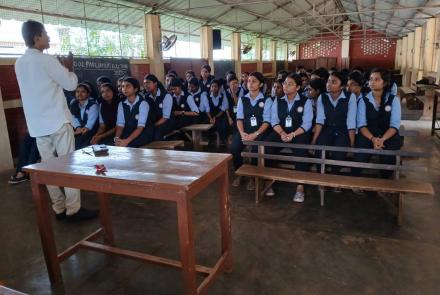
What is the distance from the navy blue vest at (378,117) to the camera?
3395mm

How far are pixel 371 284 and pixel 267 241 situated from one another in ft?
2.62

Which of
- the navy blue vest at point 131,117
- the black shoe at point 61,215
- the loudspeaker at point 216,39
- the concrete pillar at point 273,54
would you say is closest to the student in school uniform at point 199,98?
the navy blue vest at point 131,117

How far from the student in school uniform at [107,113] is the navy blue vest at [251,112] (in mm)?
1797

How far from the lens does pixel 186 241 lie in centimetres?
169

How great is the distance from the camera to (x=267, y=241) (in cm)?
262

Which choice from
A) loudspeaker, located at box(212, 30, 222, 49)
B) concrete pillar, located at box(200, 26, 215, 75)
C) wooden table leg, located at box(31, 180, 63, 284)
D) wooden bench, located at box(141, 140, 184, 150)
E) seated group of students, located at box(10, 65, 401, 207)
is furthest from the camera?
loudspeaker, located at box(212, 30, 222, 49)

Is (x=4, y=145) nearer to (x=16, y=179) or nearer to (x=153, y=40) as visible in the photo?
(x=16, y=179)

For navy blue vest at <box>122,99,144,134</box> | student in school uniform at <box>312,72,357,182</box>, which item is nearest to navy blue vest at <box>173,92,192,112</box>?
navy blue vest at <box>122,99,144,134</box>

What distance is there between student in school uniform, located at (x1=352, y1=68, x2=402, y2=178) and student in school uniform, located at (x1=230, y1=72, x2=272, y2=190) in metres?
0.98

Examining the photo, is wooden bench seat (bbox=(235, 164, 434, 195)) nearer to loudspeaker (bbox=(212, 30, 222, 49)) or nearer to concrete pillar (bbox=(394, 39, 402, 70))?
loudspeaker (bbox=(212, 30, 222, 49))

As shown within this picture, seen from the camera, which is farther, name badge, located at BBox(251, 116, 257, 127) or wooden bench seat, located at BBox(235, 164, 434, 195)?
name badge, located at BBox(251, 116, 257, 127)

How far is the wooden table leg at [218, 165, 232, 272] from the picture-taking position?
211cm

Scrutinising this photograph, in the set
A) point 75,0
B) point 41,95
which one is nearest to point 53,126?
point 41,95

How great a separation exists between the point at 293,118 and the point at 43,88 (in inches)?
94.5
